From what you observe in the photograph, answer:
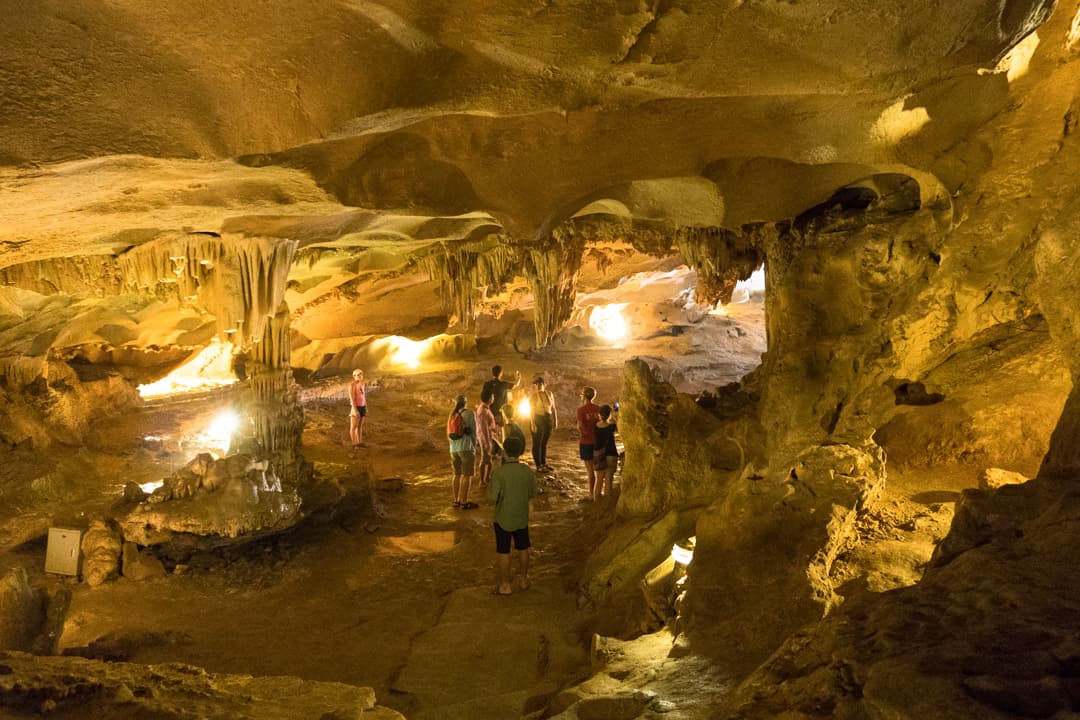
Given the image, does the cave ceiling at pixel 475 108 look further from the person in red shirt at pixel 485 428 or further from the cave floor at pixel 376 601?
the cave floor at pixel 376 601

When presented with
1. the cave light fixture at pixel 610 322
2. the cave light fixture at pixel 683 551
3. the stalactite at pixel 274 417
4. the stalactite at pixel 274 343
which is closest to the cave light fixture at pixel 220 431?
the stalactite at pixel 274 417

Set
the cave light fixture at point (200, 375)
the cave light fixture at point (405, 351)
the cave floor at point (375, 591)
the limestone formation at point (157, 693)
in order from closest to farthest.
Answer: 1. the limestone formation at point (157, 693)
2. the cave floor at point (375, 591)
3. the cave light fixture at point (200, 375)
4. the cave light fixture at point (405, 351)

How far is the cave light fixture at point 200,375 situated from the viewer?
13.5 metres

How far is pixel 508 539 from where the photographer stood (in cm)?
592

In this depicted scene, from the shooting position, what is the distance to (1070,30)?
4.08 m

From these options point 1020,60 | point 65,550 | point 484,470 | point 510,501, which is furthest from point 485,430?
point 1020,60

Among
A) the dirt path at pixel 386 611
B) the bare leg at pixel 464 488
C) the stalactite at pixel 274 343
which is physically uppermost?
the stalactite at pixel 274 343

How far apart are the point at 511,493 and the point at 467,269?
397cm

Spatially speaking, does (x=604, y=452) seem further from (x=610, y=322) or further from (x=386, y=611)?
(x=610, y=322)

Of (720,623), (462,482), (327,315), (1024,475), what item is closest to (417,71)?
(720,623)

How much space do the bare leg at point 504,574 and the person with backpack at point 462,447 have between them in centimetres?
246

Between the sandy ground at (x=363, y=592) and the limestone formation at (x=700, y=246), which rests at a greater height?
the limestone formation at (x=700, y=246)

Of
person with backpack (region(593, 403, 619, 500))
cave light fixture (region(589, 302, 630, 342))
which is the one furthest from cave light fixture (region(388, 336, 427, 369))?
person with backpack (region(593, 403, 619, 500))

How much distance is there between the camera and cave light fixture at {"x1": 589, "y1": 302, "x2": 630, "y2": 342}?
19781 millimetres
